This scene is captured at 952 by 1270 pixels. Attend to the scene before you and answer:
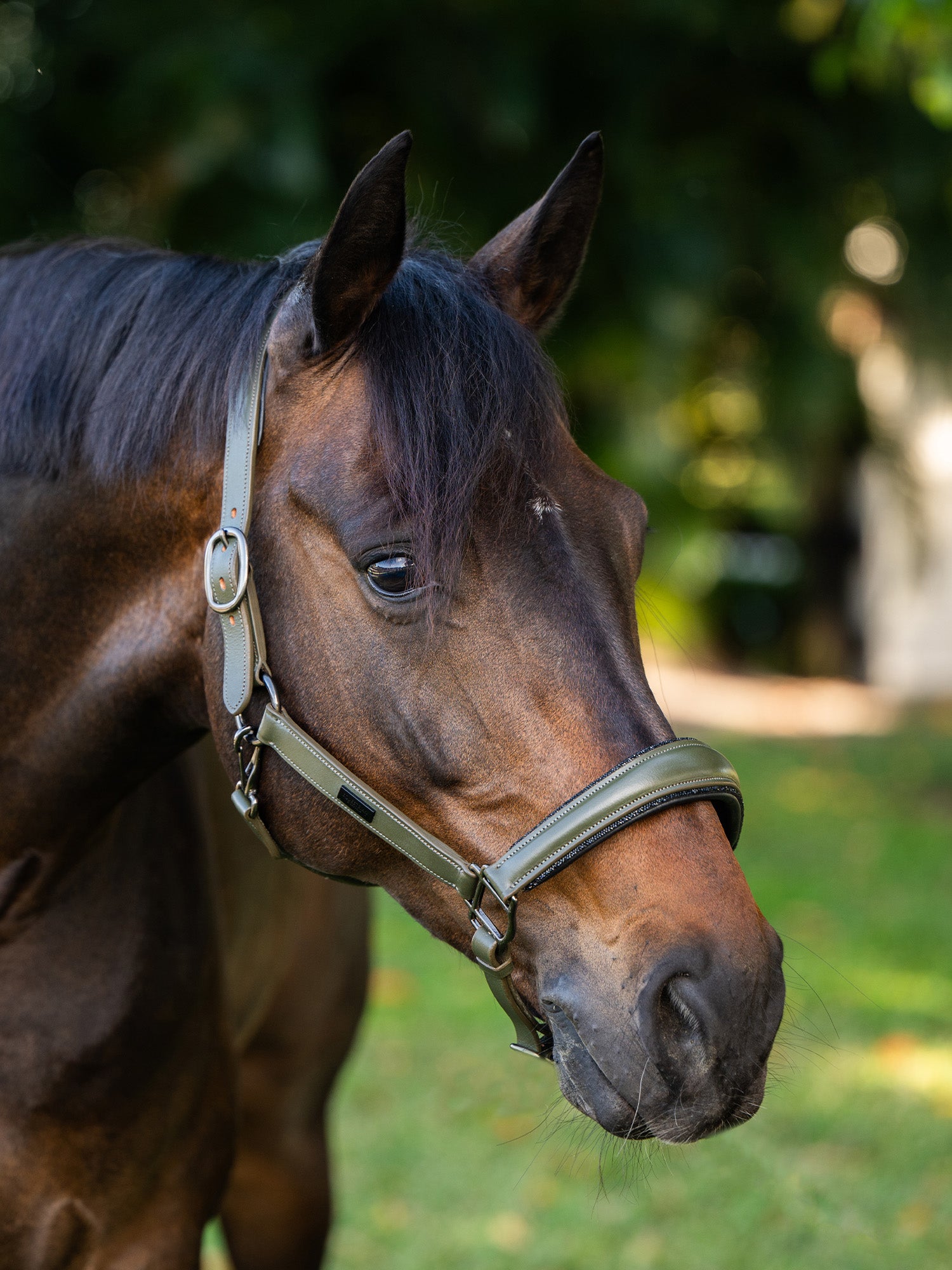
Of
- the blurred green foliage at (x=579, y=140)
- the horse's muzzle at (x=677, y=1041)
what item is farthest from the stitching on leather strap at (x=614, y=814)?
the blurred green foliage at (x=579, y=140)

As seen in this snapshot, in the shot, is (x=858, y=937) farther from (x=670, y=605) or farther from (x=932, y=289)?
(x=670, y=605)

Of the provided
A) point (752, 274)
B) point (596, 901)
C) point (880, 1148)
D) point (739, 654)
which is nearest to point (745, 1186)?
point (880, 1148)

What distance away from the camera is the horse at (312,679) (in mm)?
1366

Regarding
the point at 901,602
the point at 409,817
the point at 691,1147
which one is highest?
the point at 409,817

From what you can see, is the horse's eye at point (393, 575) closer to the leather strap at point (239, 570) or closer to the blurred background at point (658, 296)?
the leather strap at point (239, 570)

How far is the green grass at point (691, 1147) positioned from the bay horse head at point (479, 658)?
0.94m

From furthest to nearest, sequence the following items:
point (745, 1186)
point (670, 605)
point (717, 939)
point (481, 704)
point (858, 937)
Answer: point (670, 605) → point (858, 937) → point (745, 1186) → point (481, 704) → point (717, 939)

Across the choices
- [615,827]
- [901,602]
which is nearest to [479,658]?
[615,827]

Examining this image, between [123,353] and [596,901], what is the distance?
0.98 m

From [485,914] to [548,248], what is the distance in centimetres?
98

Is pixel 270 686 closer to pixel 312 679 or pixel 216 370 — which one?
pixel 312 679

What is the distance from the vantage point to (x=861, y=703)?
10445mm

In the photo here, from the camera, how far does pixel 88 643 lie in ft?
5.54

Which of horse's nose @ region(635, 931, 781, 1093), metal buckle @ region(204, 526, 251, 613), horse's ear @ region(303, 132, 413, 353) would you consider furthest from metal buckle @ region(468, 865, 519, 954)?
horse's ear @ region(303, 132, 413, 353)
